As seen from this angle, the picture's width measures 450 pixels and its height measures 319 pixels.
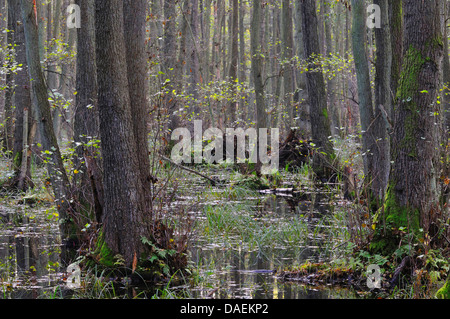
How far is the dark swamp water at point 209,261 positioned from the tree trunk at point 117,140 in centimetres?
70

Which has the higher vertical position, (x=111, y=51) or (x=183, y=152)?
(x=111, y=51)

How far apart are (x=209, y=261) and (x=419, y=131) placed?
10.2 feet

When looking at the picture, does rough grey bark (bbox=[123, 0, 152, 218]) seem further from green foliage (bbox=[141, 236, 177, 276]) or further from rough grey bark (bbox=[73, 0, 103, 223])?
rough grey bark (bbox=[73, 0, 103, 223])

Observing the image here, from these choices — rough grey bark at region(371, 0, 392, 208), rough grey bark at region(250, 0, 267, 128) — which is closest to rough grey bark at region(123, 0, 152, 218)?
rough grey bark at region(371, 0, 392, 208)

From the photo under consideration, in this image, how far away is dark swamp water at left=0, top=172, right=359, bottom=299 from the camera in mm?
5707

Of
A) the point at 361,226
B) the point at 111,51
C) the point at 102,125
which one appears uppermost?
the point at 111,51

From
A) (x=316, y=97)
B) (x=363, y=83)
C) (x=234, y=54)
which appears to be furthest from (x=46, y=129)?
(x=234, y=54)

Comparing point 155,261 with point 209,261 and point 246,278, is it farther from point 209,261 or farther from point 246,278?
point 246,278

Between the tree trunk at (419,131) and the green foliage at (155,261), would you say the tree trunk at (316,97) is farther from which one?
the green foliage at (155,261)
